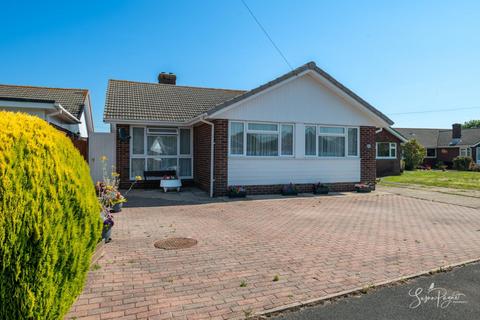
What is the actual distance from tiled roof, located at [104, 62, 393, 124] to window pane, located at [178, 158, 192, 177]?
187 cm

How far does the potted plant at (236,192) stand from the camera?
11.1 meters

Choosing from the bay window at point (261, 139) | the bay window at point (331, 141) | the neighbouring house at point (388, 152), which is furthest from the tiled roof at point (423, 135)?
the bay window at point (261, 139)

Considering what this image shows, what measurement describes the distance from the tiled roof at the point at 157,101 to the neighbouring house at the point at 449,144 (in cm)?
3098

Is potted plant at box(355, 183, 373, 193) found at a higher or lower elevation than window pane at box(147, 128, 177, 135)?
lower

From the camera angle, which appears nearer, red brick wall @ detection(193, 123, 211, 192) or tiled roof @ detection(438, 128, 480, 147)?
red brick wall @ detection(193, 123, 211, 192)

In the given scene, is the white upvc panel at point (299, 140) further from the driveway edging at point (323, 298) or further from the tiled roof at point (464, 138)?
the tiled roof at point (464, 138)

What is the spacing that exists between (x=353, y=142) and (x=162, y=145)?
8.25m

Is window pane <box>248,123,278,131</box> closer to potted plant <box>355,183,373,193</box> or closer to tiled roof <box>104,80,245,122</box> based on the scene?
tiled roof <box>104,80,245,122</box>

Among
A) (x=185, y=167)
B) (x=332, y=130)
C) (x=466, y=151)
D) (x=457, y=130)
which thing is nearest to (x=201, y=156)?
(x=185, y=167)

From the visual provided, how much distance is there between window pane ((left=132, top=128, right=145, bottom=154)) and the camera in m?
13.1

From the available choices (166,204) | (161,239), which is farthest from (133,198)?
(161,239)

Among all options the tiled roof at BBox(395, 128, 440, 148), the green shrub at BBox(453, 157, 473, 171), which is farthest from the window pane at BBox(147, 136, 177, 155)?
the tiled roof at BBox(395, 128, 440, 148)

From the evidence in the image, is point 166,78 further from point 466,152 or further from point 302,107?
point 466,152

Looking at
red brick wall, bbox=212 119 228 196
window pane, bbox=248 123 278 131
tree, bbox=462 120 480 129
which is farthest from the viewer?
tree, bbox=462 120 480 129
